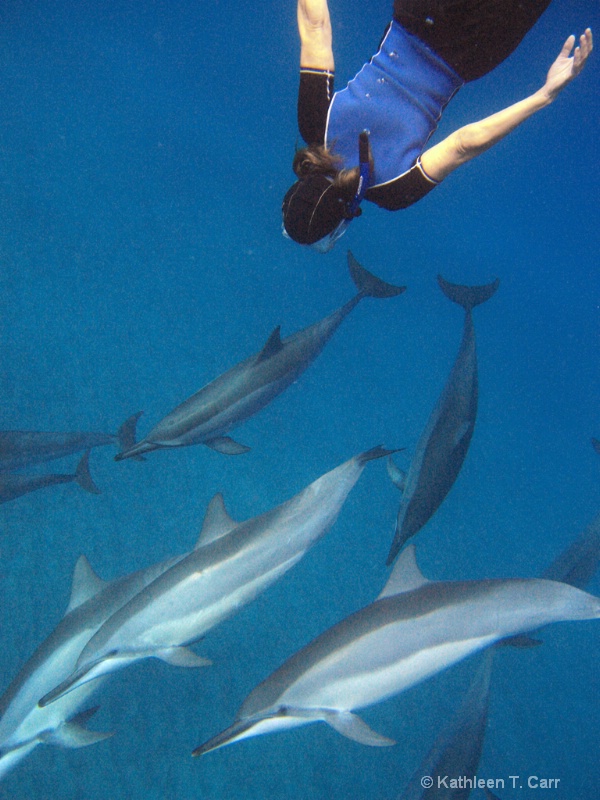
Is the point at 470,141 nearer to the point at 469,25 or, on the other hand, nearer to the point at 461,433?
the point at 469,25

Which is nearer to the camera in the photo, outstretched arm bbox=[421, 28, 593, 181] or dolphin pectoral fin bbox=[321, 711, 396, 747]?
outstretched arm bbox=[421, 28, 593, 181]

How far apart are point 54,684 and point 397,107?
4399 mm

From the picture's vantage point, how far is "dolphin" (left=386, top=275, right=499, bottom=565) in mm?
4605

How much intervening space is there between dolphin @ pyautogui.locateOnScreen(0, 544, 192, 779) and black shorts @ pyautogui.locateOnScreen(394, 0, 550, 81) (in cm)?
374

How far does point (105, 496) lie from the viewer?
21.2 ft

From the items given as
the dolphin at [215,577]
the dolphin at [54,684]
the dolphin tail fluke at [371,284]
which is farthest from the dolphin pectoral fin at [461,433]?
the dolphin at [54,684]

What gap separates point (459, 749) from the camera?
165 inches

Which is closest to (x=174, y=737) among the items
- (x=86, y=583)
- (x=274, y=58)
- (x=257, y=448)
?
(x=86, y=583)

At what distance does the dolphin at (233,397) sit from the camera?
15.5 ft

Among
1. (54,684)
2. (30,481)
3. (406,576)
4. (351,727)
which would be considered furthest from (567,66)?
(30,481)

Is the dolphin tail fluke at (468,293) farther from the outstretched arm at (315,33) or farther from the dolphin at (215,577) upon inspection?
the outstretched arm at (315,33)

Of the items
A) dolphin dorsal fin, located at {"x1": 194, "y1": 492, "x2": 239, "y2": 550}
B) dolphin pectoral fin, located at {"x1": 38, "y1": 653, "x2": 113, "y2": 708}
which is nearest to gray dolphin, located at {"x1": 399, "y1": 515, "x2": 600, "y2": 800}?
dolphin dorsal fin, located at {"x1": 194, "y1": 492, "x2": 239, "y2": 550}

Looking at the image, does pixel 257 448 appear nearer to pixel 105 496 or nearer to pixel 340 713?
pixel 105 496

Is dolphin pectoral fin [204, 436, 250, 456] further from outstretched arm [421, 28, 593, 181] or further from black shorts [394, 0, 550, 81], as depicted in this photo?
black shorts [394, 0, 550, 81]
